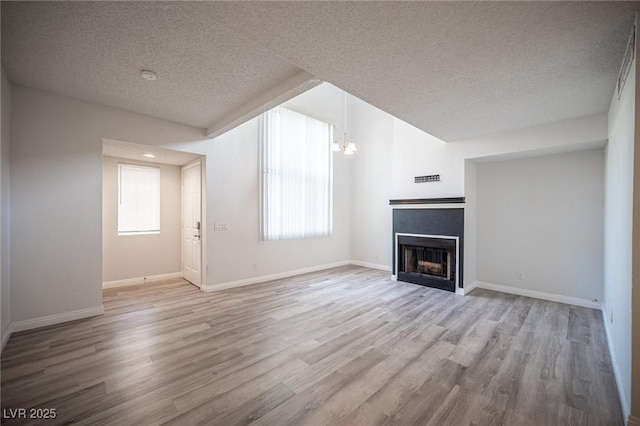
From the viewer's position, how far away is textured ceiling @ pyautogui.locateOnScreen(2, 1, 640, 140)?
159 centimetres

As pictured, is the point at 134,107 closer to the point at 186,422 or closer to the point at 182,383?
the point at 182,383

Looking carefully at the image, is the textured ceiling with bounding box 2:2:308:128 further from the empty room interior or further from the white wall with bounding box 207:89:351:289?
the white wall with bounding box 207:89:351:289

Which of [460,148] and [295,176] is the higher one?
[460,148]

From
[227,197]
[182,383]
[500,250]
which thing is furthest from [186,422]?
[500,250]

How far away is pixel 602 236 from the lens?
141 inches

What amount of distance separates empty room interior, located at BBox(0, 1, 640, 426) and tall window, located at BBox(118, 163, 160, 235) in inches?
1.5

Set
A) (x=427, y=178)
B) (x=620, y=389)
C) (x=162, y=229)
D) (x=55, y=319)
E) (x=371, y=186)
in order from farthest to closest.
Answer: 1. (x=371, y=186)
2. (x=162, y=229)
3. (x=427, y=178)
4. (x=55, y=319)
5. (x=620, y=389)

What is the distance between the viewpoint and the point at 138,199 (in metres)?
4.95

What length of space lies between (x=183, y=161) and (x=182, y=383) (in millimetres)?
4061

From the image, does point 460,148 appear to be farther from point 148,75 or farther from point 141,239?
point 141,239

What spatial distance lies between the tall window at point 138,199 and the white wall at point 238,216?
154 centimetres

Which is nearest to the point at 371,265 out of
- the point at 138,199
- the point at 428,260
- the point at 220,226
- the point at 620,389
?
the point at 428,260

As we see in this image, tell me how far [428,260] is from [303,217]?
2.65 meters

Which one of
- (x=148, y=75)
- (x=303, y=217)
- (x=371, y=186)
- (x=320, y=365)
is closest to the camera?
(x=320, y=365)
